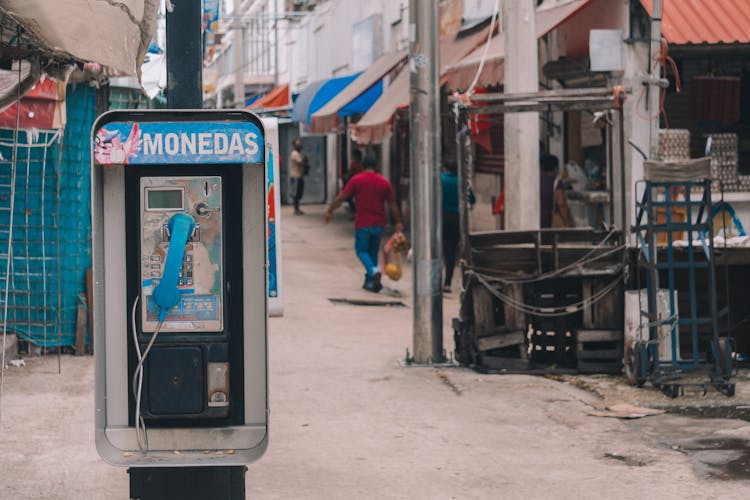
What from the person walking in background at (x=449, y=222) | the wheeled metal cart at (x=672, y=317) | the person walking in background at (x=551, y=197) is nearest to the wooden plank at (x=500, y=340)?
the wheeled metal cart at (x=672, y=317)

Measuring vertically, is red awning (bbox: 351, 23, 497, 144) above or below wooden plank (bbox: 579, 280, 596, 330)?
above

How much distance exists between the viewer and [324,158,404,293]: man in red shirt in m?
16.5

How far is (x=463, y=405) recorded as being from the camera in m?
9.44

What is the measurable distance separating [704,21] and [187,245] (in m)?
8.77

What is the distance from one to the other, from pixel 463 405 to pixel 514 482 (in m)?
2.18

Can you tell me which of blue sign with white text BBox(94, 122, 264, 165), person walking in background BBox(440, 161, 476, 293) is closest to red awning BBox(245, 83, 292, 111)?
person walking in background BBox(440, 161, 476, 293)

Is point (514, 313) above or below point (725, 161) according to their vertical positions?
below

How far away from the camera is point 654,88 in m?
13.5

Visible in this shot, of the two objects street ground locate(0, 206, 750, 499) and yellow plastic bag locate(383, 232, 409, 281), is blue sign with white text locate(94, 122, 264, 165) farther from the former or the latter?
yellow plastic bag locate(383, 232, 409, 281)

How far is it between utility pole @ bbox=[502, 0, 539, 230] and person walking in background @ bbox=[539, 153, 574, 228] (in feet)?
10.6

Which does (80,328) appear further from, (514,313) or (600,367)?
(600,367)

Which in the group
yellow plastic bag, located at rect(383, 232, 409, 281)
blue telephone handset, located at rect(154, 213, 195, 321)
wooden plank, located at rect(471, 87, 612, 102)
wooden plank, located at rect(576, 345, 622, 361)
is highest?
wooden plank, located at rect(471, 87, 612, 102)

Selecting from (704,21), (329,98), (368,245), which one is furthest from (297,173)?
(704,21)

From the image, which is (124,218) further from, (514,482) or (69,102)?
(69,102)
